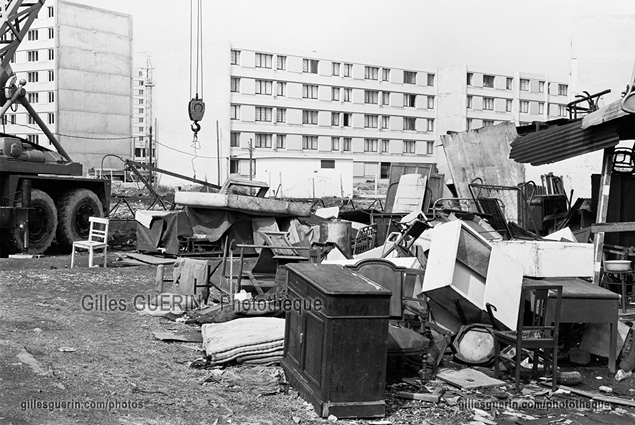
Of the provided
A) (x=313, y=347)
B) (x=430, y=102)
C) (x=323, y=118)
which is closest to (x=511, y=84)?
(x=430, y=102)

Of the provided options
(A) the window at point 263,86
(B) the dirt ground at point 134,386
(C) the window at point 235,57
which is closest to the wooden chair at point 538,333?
(B) the dirt ground at point 134,386

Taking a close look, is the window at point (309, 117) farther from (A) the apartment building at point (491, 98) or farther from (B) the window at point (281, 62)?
(A) the apartment building at point (491, 98)

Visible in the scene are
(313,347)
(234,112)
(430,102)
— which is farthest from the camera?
(430,102)

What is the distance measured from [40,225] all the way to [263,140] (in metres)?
42.5

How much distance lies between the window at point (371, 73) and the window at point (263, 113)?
10.5 m

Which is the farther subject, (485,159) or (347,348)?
(485,159)

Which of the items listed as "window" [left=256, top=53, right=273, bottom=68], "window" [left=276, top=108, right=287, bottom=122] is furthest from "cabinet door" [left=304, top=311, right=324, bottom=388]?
"window" [left=276, top=108, right=287, bottom=122]

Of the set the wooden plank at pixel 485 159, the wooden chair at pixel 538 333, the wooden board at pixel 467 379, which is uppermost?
the wooden plank at pixel 485 159

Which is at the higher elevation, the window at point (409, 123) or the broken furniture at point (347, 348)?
the window at point (409, 123)

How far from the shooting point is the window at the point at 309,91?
5950 centimetres

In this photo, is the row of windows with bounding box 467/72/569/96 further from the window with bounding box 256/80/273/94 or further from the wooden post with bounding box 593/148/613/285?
the wooden post with bounding box 593/148/613/285

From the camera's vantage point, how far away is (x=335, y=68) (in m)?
61.1

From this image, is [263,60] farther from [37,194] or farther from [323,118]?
[37,194]

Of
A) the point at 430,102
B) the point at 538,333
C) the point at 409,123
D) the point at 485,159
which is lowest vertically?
the point at 538,333
